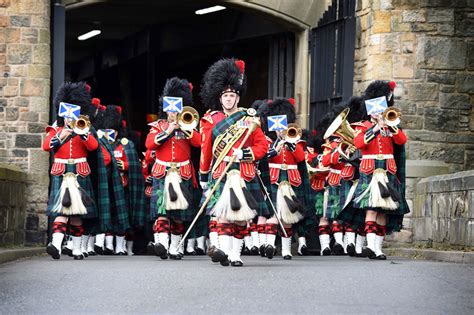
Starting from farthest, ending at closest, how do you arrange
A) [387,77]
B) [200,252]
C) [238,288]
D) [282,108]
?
[387,77], [200,252], [282,108], [238,288]

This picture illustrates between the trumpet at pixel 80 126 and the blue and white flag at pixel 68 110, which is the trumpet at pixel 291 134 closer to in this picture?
the trumpet at pixel 80 126

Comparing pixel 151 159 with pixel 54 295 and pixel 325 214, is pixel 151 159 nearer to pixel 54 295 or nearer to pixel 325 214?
pixel 325 214

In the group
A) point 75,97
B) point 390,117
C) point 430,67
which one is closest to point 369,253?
point 390,117

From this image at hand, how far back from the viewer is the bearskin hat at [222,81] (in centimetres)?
1325

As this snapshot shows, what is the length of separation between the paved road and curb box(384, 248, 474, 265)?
582 mm

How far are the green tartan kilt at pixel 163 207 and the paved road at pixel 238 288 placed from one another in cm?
216

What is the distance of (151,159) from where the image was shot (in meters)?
17.1

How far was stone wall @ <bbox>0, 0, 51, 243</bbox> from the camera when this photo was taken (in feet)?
60.2

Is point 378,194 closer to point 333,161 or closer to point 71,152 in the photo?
point 333,161

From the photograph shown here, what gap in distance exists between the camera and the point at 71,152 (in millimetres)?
14859

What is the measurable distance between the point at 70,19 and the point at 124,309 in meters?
18.6

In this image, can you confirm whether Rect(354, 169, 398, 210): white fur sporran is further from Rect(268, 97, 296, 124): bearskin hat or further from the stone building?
the stone building

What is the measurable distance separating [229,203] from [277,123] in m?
3.52

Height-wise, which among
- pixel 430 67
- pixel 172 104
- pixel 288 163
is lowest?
pixel 288 163
